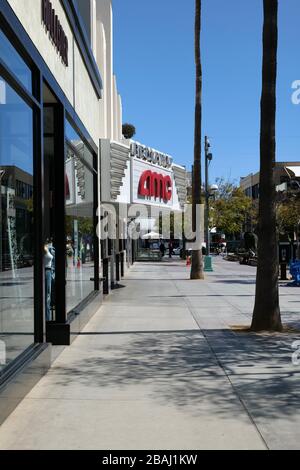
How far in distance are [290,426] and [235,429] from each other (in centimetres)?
49

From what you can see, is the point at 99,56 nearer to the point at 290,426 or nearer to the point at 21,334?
the point at 21,334

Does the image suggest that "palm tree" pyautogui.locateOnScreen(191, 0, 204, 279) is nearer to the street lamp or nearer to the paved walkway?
the street lamp

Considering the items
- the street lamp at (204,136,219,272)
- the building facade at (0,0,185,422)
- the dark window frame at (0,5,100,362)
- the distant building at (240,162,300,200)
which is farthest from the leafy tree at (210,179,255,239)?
the dark window frame at (0,5,100,362)

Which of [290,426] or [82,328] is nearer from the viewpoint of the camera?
[290,426]

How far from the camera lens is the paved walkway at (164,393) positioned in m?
5.10

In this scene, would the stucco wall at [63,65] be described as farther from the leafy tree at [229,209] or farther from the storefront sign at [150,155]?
the leafy tree at [229,209]

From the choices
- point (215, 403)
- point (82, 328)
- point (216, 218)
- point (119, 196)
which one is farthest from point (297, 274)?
point (216, 218)

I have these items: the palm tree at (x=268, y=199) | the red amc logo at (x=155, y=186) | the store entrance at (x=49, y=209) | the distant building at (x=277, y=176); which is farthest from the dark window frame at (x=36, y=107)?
the distant building at (x=277, y=176)

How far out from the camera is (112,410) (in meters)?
5.93

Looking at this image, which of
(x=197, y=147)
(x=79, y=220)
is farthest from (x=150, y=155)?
(x=79, y=220)

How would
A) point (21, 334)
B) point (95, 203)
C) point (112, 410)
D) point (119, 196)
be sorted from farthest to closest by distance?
1. point (119, 196)
2. point (95, 203)
3. point (21, 334)
4. point (112, 410)

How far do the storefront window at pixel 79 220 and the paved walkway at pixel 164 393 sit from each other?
1.10 meters

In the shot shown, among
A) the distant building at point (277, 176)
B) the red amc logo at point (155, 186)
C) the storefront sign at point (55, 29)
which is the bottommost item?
the red amc logo at point (155, 186)

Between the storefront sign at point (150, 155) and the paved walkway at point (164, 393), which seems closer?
the paved walkway at point (164, 393)
